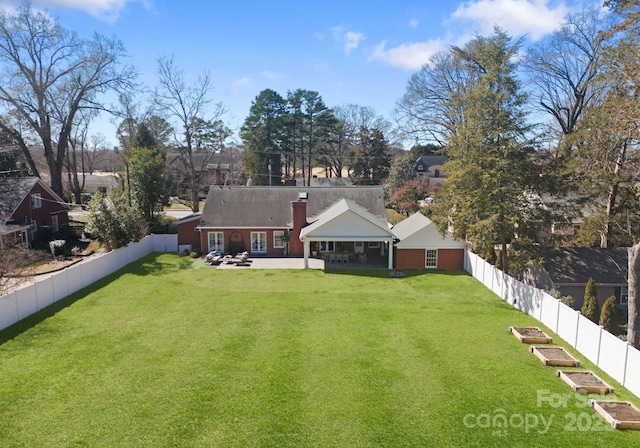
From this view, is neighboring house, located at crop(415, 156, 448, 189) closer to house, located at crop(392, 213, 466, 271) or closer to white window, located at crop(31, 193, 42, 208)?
house, located at crop(392, 213, 466, 271)

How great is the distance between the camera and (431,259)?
1038 inches

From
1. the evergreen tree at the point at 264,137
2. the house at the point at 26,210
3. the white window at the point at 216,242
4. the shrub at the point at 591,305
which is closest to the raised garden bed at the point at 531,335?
the shrub at the point at 591,305

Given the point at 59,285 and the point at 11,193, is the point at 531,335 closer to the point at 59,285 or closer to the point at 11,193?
the point at 59,285

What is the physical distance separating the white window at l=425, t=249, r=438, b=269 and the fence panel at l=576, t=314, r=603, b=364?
39.6 ft

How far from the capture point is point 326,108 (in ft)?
201

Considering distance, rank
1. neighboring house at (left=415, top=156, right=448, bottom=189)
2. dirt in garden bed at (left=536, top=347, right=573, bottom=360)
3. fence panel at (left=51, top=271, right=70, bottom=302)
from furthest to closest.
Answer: neighboring house at (left=415, top=156, right=448, bottom=189)
fence panel at (left=51, top=271, right=70, bottom=302)
dirt in garden bed at (left=536, top=347, right=573, bottom=360)

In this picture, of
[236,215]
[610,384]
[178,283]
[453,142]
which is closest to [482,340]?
[610,384]

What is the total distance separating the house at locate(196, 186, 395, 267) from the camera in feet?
85.5

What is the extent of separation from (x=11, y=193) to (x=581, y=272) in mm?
35931

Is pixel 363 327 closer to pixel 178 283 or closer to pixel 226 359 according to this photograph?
pixel 226 359

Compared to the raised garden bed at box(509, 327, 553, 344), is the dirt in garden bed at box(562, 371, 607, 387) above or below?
below

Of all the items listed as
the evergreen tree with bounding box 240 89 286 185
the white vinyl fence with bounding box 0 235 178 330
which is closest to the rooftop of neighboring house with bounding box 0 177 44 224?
the white vinyl fence with bounding box 0 235 178 330

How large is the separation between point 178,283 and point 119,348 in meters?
8.53

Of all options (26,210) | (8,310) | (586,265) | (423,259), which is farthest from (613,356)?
(26,210)
